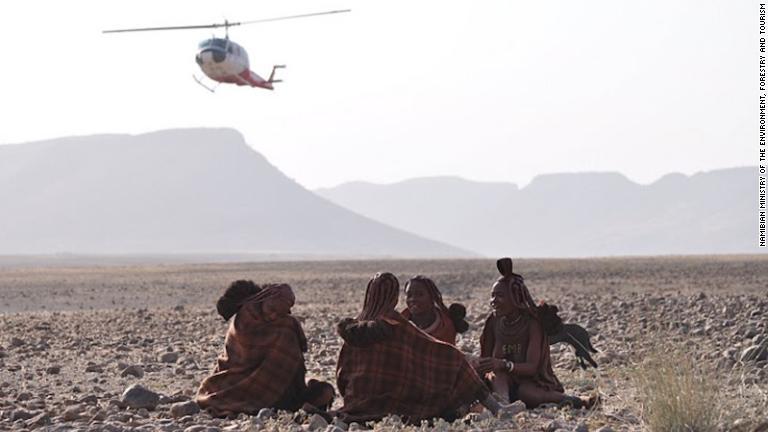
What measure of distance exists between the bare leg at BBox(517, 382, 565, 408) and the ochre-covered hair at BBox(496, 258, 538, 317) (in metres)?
0.49

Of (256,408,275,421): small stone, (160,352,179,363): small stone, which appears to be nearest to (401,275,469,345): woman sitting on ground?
(256,408,275,421): small stone

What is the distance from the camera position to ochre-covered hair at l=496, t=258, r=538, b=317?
898 centimetres

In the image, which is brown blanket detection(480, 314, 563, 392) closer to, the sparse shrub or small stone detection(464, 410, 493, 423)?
small stone detection(464, 410, 493, 423)

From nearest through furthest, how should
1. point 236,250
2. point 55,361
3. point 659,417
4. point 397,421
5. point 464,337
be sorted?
point 659,417, point 397,421, point 55,361, point 464,337, point 236,250

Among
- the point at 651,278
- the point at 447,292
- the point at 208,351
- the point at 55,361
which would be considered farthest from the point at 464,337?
the point at 651,278

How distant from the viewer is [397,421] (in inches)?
316

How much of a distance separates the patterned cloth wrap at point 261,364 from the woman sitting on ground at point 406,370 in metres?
0.73

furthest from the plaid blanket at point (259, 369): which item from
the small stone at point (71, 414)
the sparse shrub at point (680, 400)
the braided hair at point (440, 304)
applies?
the sparse shrub at point (680, 400)

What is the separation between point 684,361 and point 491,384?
6.52ft

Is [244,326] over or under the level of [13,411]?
over

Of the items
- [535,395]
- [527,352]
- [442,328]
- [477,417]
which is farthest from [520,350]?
[477,417]

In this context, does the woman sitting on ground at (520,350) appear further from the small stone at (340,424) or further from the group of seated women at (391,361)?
the small stone at (340,424)

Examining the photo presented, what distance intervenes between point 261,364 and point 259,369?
0.04 m

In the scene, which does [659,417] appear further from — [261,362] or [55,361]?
[55,361]
